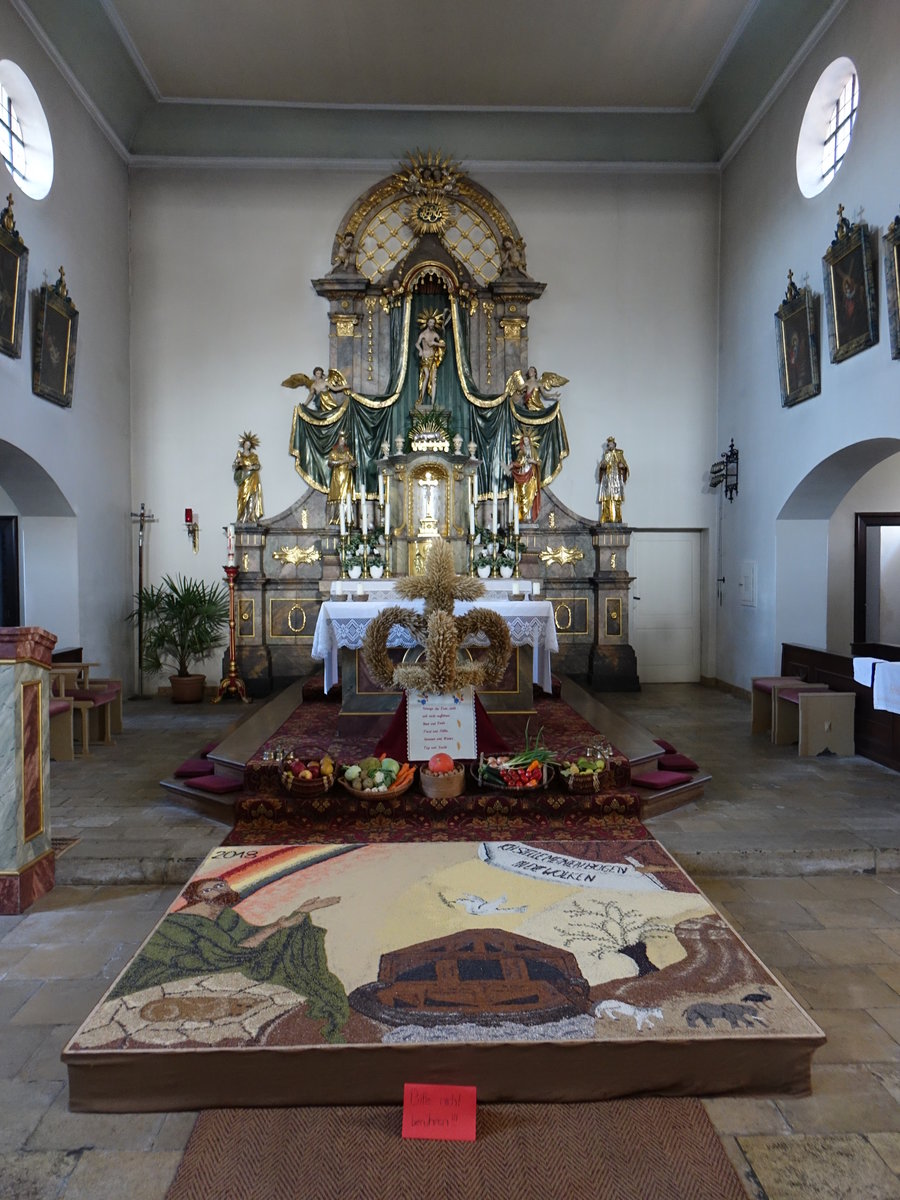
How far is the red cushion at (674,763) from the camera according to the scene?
5785 millimetres

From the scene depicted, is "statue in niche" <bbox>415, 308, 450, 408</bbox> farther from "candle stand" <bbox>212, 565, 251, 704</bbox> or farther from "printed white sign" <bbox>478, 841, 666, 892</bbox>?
"printed white sign" <bbox>478, 841, 666, 892</bbox>

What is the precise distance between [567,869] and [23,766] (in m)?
2.75

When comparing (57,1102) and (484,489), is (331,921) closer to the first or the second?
(57,1102)

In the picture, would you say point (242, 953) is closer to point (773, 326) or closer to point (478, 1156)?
point (478, 1156)

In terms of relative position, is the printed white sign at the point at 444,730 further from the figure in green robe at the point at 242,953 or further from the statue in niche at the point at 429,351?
the statue in niche at the point at 429,351

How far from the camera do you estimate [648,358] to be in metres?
11.0

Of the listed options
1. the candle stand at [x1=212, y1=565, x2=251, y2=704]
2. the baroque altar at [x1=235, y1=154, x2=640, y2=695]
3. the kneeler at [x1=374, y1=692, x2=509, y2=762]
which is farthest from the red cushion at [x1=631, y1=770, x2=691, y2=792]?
the candle stand at [x1=212, y1=565, x2=251, y2=704]

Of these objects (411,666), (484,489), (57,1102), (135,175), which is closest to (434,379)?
(484,489)

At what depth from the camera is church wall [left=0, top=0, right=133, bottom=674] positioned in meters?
7.79

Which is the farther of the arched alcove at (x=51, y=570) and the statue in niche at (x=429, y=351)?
the statue in niche at (x=429, y=351)

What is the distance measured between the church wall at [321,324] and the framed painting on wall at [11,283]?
3247 millimetres

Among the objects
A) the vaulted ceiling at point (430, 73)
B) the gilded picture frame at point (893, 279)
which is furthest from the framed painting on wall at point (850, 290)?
the vaulted ceiling at point (430, 73)

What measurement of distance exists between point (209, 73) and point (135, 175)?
1.67m

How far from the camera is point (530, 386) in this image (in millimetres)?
10773
